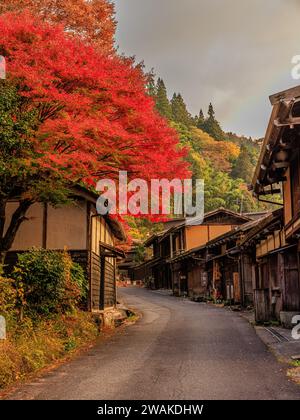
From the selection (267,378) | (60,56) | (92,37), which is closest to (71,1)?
(92,37)

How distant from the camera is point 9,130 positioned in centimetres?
1309

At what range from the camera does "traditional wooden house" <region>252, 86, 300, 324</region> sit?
1114 centimetres

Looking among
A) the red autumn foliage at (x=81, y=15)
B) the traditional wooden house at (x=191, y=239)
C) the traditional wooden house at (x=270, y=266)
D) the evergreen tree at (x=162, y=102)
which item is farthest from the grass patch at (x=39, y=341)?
the evergreen tree at (x=162, y=102)

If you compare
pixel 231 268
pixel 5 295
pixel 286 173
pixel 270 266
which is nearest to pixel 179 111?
pixel 231 268

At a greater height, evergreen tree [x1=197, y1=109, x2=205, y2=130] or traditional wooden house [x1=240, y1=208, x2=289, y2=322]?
evergreen tree [x1=197, y1=109, x2=205, y2=130]

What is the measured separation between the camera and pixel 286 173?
16219 millimetres

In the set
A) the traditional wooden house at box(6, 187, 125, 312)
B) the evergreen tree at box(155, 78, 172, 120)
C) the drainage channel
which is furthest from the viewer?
the evergreen tree at box(155, 78, 172, 120)

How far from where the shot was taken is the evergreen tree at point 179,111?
121 meters

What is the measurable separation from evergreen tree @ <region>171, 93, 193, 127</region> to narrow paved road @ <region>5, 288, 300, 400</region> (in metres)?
107

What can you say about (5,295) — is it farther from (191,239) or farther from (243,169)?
(243,169)

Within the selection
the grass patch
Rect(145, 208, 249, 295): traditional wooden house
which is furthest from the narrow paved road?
Rect(145, 208, 249, 295): traditional wooden house

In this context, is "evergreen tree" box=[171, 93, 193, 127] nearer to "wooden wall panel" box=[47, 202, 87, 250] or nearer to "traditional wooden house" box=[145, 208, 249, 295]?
"traditional wooden house" box=[145, 208, 249, 295]

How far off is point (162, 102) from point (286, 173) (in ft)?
317

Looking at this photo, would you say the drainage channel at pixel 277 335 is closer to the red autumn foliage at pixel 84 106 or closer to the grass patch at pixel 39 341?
the grass patch at pixel 39 341
